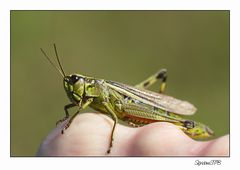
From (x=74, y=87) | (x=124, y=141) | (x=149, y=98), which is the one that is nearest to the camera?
(x=124, y=141)

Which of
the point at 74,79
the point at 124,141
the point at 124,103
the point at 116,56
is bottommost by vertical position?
the point at 124,141

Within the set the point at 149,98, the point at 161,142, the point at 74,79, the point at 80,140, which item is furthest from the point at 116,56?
the point at 161,142

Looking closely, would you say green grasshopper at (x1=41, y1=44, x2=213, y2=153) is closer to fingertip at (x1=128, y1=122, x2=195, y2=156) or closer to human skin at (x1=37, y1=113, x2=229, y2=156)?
human skin at (x1=37, y1=113, x2=229, y2=156)

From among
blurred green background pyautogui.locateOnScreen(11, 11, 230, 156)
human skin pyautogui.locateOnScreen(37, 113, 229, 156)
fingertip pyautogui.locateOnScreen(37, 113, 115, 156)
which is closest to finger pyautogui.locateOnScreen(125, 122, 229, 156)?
human skin pyautogui.locateOnScreen(37, 113, 229, 156)

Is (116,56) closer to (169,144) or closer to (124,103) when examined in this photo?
(124,103)
